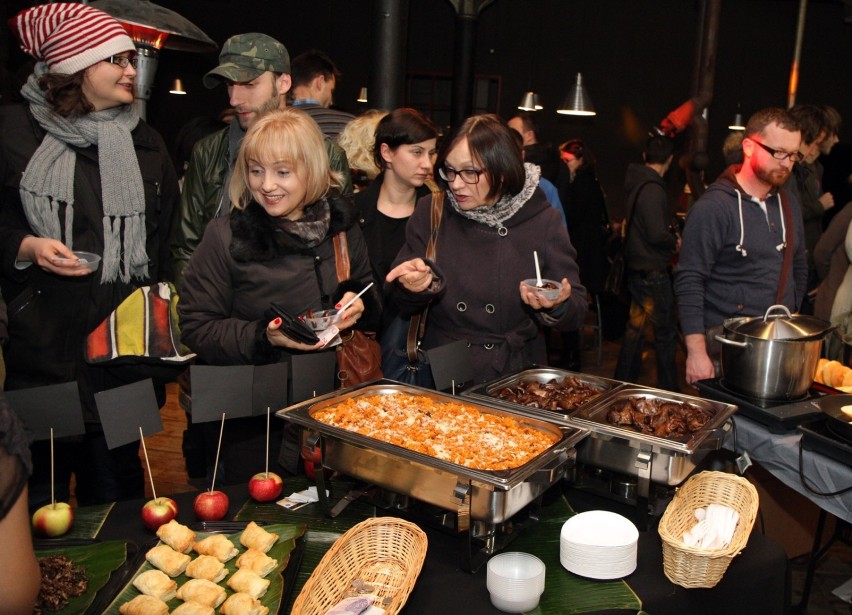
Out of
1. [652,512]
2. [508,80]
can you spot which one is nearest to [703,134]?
[508,80]

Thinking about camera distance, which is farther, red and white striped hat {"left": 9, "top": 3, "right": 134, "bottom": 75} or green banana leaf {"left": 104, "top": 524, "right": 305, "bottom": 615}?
red and white striped hat {"left": 9, "top": 3, "right": 134, "bottom": 75}

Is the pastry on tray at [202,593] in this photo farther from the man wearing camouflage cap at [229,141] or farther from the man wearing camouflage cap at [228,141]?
the man wearing camouflage cap at [228,141]

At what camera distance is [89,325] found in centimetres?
225

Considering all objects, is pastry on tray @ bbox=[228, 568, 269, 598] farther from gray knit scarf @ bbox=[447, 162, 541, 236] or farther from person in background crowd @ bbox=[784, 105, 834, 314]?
person in background crowd @ bbox=[784, 105, 834, 314]

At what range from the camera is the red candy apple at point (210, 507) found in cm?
159

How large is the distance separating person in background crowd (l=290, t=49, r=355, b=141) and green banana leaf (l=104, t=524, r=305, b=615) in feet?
7.48

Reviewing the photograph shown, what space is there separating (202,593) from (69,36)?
1.67 metres

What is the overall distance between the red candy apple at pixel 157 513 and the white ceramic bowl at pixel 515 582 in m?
0.67

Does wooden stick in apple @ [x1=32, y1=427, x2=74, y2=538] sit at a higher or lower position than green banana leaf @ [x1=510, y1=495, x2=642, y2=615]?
higher

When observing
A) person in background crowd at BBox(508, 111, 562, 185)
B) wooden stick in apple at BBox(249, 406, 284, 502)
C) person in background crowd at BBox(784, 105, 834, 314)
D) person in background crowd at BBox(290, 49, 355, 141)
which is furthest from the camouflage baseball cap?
person in background crowd at BBox(784, 105, 834, 314)

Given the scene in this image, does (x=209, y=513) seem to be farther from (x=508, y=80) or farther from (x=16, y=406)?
(x=508, y=80)

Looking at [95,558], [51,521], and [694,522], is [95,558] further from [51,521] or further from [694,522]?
[694,522]

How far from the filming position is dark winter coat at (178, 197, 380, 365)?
1.99 m

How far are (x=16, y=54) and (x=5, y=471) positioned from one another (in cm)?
1190
